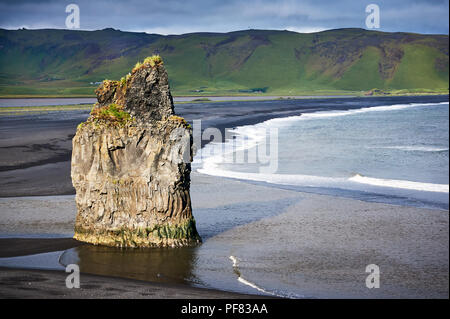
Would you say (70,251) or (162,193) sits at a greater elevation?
(162,193)

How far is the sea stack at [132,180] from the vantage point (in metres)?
16.6

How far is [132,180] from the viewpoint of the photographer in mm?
16641

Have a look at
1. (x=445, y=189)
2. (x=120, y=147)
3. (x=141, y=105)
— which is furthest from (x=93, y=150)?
(x=445, y=189)

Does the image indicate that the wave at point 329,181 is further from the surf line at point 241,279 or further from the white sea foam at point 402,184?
the surf line at point 241,279

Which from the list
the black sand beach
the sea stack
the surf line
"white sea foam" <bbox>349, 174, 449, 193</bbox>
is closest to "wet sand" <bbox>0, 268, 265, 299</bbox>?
the black sand beach

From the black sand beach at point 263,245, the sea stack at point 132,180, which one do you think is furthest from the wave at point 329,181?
the sea stack at point 132,180

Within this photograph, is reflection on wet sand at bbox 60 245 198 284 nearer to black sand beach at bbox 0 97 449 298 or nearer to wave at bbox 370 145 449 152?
black sand beach at bbox 0 97 449 298

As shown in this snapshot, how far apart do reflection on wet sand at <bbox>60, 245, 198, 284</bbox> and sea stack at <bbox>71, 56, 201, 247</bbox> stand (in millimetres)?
460

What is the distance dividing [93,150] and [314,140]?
3752 centimetres

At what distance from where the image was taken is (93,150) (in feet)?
55.3

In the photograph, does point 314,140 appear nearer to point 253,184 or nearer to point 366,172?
point 366,172

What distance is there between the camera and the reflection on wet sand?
46.2 ft

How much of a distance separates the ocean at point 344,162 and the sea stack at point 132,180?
1053 centimetres

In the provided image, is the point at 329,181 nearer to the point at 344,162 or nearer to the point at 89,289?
the point at 344,162
